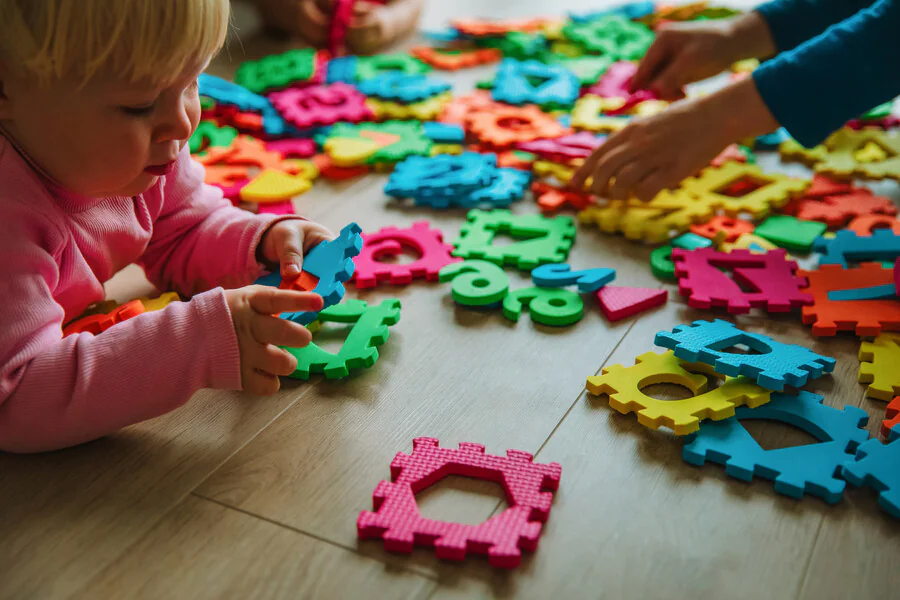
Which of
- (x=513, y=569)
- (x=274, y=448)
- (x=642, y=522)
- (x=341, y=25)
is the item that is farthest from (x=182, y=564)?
(x=341, y=25)

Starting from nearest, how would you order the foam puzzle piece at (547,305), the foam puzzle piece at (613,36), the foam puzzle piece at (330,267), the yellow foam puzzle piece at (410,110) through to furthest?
the foam puzzle piece at (330,267)
the foam puzzle piece at (547,305)
the yellow foam puzzle piece at (410,110)
the foam puzzle piece at (613,36)

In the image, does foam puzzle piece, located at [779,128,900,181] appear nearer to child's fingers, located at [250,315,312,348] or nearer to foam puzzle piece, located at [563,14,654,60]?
foam puzzle piece, located at [563,14,654,60]

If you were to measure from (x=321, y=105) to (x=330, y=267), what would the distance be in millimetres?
767

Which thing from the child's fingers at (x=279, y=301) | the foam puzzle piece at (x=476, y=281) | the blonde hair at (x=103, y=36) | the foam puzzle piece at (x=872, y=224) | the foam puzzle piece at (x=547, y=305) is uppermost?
the blonde hair at (x=103, y=36)

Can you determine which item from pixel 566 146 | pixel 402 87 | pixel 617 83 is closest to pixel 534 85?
pixel 617 83

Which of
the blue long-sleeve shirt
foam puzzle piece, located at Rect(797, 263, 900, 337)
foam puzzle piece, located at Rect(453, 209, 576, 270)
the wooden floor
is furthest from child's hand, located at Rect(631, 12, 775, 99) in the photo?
the wooden floor

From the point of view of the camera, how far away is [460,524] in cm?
72

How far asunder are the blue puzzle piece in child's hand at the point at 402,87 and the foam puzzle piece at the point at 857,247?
2.80 feet

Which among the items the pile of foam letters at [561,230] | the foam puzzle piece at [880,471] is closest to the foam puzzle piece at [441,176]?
the pile of foam letters at [561,230]

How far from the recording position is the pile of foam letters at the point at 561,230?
0.78m

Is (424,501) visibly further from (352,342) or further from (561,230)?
(561,230)

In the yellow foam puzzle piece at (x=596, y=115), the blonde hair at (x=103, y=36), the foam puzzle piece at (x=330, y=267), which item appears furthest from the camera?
the yellow foam puzzle piece at (x=596, y=115)

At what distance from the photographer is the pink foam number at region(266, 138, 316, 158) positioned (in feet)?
4.83

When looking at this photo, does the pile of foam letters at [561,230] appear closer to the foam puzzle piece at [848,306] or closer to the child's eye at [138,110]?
the foam puzzle piece at [848,306]
